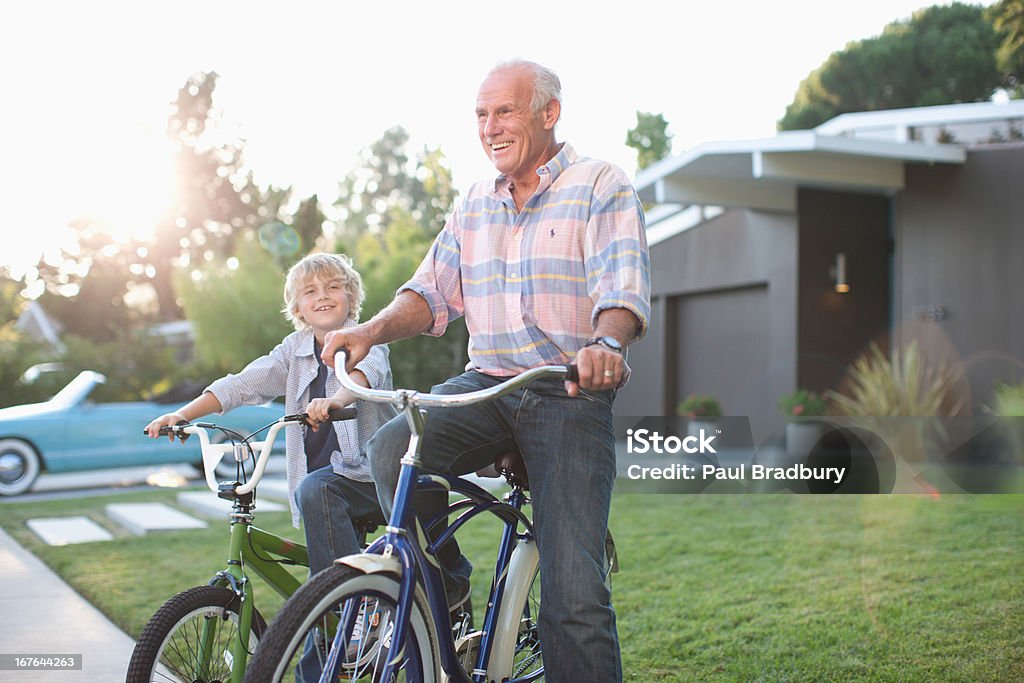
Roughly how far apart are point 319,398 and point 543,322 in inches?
32.2

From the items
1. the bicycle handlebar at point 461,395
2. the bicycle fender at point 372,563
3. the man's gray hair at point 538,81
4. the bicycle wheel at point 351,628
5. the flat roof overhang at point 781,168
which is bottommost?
the bicycle wheel at point 351,628

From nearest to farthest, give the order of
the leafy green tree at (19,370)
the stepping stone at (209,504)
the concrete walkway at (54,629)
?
the concrete walkway at (54,629) → the stepping stone at (209,504) → the leafy green tree at (19,370)

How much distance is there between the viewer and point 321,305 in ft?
10.7

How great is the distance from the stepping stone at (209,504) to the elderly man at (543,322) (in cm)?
527

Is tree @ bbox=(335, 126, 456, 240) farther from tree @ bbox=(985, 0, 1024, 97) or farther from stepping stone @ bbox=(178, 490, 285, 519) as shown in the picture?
stepping stone @ bbox=(178, 490, 285, 519)

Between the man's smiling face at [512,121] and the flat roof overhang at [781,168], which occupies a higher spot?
the flat roof overhang at [781,168]

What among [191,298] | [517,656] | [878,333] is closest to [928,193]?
[878,333]

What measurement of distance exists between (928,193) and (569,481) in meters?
9.24

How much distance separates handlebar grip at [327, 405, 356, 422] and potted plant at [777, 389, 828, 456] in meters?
7.76

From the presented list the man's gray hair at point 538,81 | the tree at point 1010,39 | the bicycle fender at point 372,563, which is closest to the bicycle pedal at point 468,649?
the bicycle fender at point 372,563

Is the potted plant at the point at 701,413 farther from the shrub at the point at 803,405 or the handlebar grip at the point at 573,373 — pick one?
the handlebar grip at the point at 573,373

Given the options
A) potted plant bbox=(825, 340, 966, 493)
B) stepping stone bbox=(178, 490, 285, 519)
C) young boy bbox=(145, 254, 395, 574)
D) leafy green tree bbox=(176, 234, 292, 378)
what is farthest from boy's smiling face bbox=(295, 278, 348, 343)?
leafy green tree bbox=(176, 234, 292, 378)

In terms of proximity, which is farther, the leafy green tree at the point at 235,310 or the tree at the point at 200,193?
the tree at the point at 200,193

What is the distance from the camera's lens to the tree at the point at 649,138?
89.9ft
